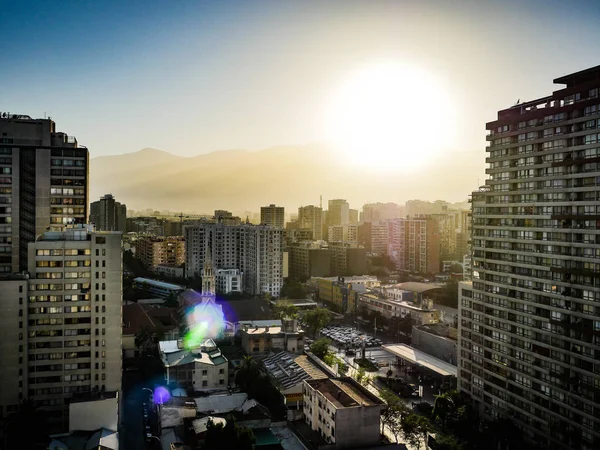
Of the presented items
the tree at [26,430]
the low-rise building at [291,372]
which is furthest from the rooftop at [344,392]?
the tree at [26,430]

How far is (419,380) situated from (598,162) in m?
18.7

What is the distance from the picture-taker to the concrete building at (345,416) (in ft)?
70.3

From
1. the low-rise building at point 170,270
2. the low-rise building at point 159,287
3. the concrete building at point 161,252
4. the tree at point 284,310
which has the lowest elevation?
the tree at point 284,310

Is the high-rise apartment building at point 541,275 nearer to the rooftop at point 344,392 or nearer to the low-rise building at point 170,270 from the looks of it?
the rooftop at point 344,392

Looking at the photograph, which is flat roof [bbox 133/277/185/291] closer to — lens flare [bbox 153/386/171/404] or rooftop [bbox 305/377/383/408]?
lens flare [bbox 153/386/171/404]

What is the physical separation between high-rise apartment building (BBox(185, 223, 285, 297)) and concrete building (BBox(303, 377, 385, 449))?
3817 cm

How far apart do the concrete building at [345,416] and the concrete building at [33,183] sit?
1675 cm

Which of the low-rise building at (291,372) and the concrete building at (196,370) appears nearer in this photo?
the low-rise building at (291,372)

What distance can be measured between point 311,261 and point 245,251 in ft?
48.1

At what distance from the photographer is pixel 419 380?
3312 centimetres

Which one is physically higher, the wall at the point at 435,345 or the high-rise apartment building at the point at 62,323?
the high-rise apartment building at the point at 62,323

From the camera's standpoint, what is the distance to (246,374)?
28.3 metres

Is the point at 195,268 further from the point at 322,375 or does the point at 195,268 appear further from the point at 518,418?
the point at 518,418

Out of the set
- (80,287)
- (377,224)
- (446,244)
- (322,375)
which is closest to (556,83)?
(322,375)
